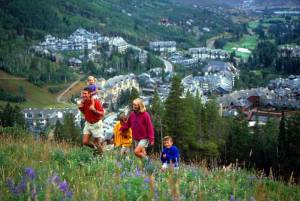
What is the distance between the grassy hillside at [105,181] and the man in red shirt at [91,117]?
1120 mm

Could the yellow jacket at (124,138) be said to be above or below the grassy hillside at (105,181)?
below

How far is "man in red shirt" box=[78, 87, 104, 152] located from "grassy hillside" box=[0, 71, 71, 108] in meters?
63.1

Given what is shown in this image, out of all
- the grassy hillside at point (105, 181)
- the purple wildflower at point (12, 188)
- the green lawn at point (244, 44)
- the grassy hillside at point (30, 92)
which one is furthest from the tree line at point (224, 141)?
the green lawn at point (244, 44)

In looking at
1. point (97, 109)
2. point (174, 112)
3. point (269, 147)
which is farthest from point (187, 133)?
point (97, 109)

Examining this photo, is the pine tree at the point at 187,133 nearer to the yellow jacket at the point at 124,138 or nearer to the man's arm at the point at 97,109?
the yellow jacket at the point at 124,138

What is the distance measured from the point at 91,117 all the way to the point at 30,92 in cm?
7012

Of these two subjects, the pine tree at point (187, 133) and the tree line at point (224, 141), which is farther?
the pine tree at point (187, 133)

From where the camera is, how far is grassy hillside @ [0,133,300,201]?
3.87 metres

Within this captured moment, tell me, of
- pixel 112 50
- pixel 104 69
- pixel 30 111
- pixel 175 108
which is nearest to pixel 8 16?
pixel 112 50

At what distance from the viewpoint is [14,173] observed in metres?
4.78

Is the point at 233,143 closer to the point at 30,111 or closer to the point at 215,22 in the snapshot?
the point at 30,111

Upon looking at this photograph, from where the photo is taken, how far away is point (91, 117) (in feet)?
26.7

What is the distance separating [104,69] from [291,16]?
347 ft

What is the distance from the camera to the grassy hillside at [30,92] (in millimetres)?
71375
